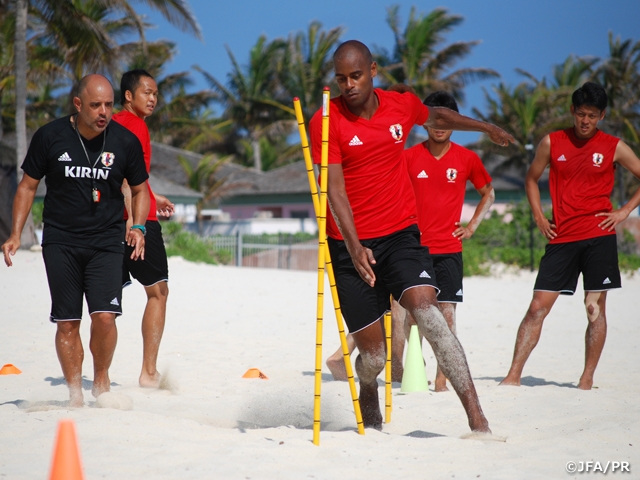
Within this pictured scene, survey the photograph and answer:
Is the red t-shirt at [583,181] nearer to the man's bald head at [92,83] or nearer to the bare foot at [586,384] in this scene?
the bare foot at [586,384]

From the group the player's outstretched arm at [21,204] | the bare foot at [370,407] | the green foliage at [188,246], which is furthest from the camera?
the green foliage at [188,246]

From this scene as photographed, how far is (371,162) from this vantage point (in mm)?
4215

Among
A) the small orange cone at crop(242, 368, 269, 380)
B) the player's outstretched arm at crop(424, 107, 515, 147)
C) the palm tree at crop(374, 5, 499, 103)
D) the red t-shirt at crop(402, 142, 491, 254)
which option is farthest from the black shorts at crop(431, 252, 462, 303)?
the palm tree at crop(374, 5, 499, 103)

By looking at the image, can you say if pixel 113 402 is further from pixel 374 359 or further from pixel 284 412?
pixel 374 359

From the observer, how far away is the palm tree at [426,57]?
1432 inches

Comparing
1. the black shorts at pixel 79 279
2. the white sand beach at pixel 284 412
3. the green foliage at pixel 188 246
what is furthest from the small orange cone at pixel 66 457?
the green foliage at pixel 188 246

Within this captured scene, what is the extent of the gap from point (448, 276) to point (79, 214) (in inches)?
118

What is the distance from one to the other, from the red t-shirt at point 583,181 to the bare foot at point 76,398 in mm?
4018

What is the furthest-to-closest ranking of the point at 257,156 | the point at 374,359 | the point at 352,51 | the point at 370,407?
the point at 257,156, the point at 370,407, the point at 374,359, the point at 352,51

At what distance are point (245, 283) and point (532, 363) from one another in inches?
321

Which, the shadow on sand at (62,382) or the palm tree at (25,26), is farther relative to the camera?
the palm tree at (25,26)

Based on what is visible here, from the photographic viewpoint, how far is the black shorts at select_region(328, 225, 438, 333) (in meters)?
4.16

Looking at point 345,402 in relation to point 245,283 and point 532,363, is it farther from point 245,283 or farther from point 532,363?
point 245,283

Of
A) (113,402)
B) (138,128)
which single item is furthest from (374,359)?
(138,128)
